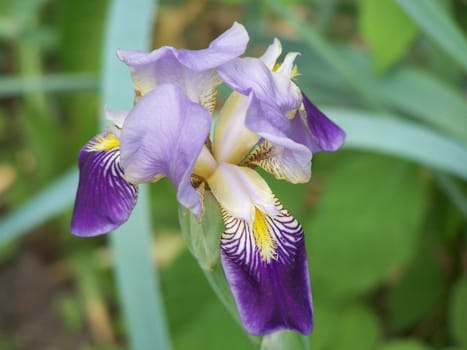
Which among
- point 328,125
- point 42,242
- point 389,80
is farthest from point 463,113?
point 42,242

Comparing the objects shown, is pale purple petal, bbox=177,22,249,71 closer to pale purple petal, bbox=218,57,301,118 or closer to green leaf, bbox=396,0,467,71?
pale purple petal, bbox=218,57,301,118

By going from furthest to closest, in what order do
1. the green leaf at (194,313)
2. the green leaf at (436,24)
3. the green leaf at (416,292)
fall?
the green leaf at (416,292) < the green leaf at (194,313) < the green leaf at (436,24)

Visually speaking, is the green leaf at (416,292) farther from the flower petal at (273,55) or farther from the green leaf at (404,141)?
the flower petal at (273,55)

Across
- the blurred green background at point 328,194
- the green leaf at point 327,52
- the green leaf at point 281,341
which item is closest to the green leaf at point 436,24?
the blurred green background at point 328,194

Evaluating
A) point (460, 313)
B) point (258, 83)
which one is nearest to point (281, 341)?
point (258, 83)

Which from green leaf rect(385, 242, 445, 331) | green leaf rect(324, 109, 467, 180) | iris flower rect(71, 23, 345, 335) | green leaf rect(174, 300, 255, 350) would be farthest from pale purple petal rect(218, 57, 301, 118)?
green leaf rect(385, 242, 445, 331)

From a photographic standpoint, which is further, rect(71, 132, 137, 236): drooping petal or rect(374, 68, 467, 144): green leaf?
rect(374, 68, 467, 144): green leaf
